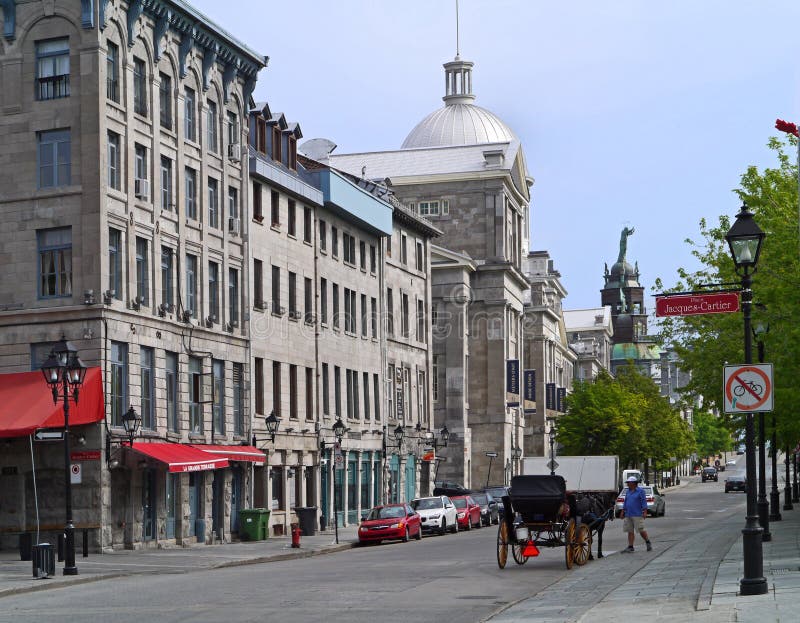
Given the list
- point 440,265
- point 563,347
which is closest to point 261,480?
point 440,265

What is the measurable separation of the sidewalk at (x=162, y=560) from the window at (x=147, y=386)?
4005mm

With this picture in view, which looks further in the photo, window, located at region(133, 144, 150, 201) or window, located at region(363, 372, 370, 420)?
window, located at region(363, 372, 370, 420)

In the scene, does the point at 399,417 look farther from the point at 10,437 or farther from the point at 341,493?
the point at 10,437

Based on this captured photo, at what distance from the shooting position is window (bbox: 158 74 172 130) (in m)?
47.0

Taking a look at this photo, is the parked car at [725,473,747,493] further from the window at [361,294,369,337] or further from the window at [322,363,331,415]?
the window at [322,363,331,415]

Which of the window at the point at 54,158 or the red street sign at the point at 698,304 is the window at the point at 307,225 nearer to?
the window at the point at 54,158

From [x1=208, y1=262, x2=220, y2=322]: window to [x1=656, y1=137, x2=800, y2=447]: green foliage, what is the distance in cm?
1545

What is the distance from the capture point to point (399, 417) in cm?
7231

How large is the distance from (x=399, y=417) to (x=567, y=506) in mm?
41437

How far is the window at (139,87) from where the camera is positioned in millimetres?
45125

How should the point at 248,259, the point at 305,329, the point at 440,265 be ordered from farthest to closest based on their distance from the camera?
the point at 440,265
the point at 305,329
the point at 248,259

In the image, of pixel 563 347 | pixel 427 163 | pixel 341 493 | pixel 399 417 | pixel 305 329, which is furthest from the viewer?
pixel 563 347

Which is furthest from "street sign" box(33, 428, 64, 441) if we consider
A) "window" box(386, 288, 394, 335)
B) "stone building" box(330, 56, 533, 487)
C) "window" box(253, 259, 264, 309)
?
"stone building" box(330, 56, 533, 487)

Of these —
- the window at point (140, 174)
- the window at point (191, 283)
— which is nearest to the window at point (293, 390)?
the window at point (191, 283)
